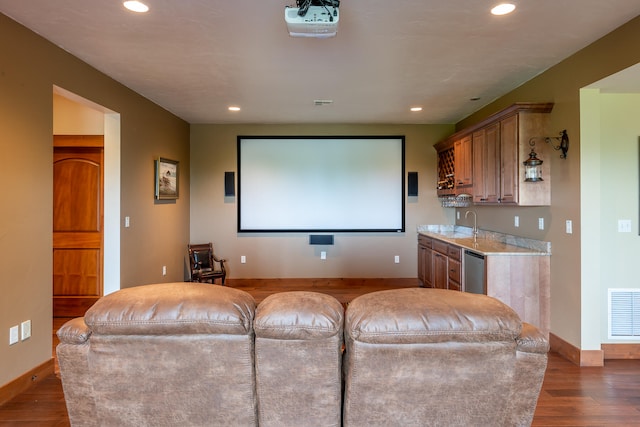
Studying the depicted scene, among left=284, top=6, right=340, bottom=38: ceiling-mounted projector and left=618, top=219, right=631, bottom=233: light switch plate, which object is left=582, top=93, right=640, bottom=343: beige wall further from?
left=284, top=6, right=340, bottom=38: ceiling-mounted projector

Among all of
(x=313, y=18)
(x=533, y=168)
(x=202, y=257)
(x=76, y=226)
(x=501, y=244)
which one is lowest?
(x=202, y=257)

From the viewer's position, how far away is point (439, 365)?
1.22 meters

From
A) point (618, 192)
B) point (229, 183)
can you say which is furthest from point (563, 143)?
point (229, 183)

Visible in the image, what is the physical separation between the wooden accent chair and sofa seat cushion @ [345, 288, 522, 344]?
4714mm

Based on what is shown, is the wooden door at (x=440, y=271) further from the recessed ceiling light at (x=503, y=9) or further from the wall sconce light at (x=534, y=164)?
the recessed ceiling light at (x=503, y=9)

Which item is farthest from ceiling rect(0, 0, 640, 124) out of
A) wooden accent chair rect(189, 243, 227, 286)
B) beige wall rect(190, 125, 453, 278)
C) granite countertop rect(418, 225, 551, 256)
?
wooden accent chair rect(189, 243, 227, 286)

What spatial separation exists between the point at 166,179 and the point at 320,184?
7.96 feet

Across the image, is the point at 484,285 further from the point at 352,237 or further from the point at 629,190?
the point at 352,237

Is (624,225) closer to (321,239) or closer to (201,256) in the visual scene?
(321,239)

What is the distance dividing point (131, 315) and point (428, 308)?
0.97m

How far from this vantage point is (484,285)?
3.78m

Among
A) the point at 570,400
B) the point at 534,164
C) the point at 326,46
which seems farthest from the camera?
the point at 534,164

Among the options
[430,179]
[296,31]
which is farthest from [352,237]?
[296,31]

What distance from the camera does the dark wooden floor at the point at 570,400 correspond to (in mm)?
2438
